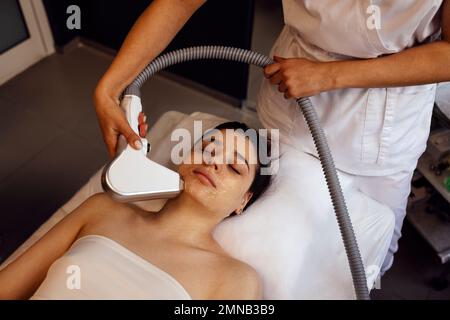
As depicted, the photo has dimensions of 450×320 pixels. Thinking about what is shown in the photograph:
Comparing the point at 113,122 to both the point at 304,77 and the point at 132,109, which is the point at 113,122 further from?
the point at 304,77

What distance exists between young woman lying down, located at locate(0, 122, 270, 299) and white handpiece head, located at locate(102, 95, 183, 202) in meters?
0.14

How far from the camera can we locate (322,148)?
1110 millimetres

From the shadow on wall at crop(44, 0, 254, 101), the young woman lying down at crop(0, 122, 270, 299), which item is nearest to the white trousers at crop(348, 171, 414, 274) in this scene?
the young woman lying down at crop(0, 122, 270, 299)

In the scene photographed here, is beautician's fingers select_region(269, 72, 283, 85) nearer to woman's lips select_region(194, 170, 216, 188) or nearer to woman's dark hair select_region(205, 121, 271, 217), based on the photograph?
woman's dark hair select_region(205, 121, 271, 217)

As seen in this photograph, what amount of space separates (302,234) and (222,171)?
26 cm

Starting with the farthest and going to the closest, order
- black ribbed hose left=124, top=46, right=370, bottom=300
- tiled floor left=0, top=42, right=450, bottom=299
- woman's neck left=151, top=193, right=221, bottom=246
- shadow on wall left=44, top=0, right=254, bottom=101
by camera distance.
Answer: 1. shadow on wall left=44, top=0, right=254, bottom=101
2. tiled floor left=0, top=42, right=450, bottom=299
3. woman's neck left=151, top=193, right=221, bottom=246
4. black ribbed hose left=124, top=46, right=370, bottom=300

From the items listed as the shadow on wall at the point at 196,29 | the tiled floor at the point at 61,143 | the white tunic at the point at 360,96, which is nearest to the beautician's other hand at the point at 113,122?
the white tunic at the point at 360,96

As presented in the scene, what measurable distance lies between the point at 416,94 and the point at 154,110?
1.52 metres

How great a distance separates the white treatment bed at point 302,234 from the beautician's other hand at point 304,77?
272 millimetres

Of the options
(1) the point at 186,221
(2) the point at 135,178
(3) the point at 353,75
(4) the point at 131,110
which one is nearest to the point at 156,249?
(1) the point at 186,221

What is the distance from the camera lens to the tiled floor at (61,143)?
72.0 inches

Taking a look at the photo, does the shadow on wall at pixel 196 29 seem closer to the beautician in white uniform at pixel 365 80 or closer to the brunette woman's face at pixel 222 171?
the beautician in white uniform at pixel 365 80

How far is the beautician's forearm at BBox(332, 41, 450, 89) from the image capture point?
0.98m
